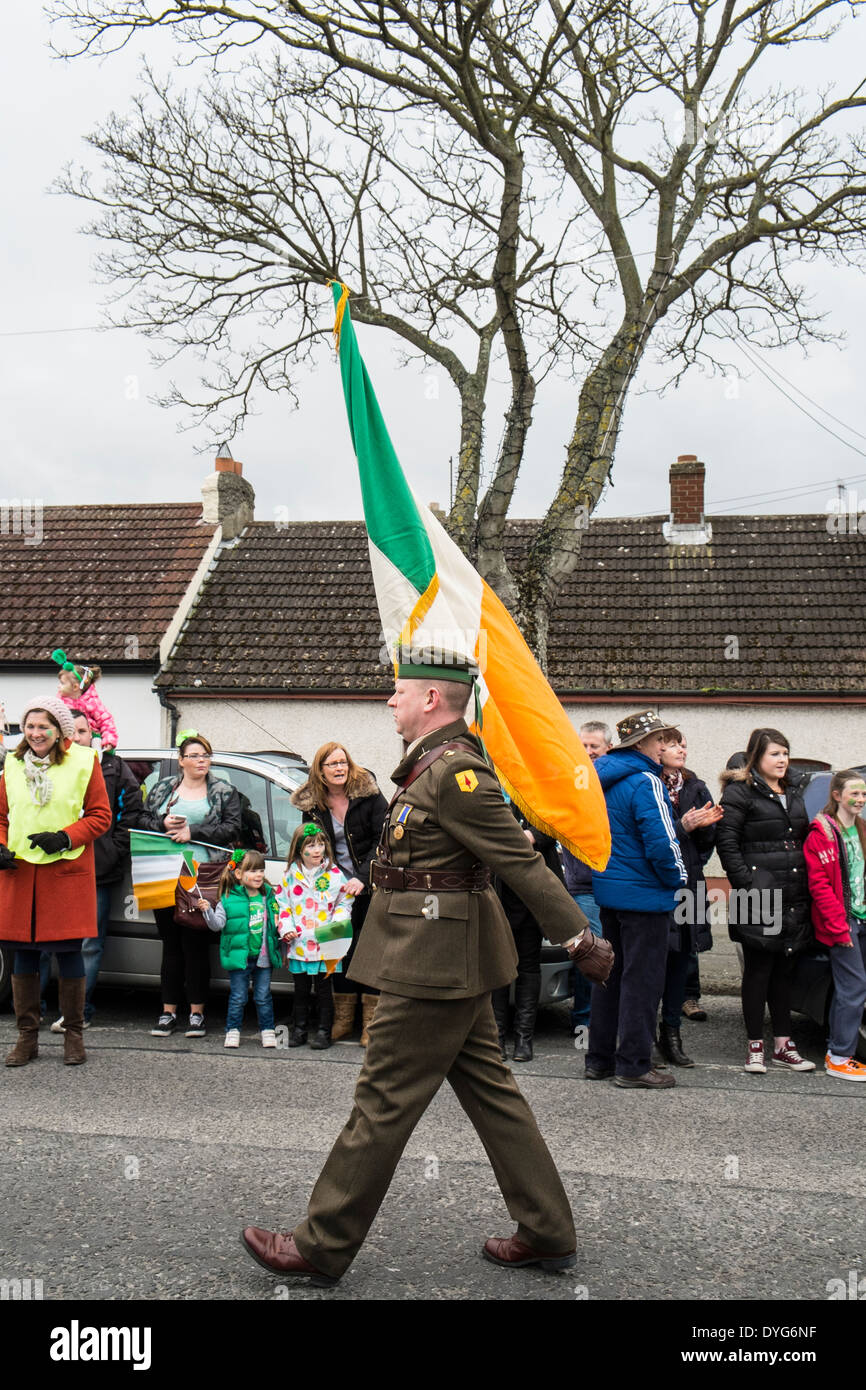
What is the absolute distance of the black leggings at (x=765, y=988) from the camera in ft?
22.8

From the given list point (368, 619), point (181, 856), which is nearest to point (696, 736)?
point (368, 619)

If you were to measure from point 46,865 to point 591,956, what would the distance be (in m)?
4.05

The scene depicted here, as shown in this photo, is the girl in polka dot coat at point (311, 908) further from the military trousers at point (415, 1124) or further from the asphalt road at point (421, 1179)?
the military trousers at point (415, 1124)

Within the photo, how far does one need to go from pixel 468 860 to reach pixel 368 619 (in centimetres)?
1393

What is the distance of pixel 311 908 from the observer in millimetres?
7387

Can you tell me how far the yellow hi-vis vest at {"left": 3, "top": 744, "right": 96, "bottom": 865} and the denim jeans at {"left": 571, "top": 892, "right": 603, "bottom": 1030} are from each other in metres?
3.14

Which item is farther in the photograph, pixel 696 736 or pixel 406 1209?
pixel 696 736

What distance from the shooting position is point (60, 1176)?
16.1 feet

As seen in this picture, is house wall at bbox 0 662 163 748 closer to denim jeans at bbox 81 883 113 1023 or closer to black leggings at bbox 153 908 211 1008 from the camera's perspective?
denim jeans at bbox 81 883 113 1023

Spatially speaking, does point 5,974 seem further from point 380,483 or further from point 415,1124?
point 415,1124

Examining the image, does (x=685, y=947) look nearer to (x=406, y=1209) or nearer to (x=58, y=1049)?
(x=406, y=1209)

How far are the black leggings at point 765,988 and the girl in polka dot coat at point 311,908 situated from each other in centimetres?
242

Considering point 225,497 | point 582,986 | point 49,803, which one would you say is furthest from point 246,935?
point 225,497

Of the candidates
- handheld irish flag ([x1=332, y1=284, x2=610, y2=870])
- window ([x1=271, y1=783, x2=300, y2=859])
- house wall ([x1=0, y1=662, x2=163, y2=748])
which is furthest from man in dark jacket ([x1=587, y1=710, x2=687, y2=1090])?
house wall ([x1=0, y1=662, x2=163, y2=748])
